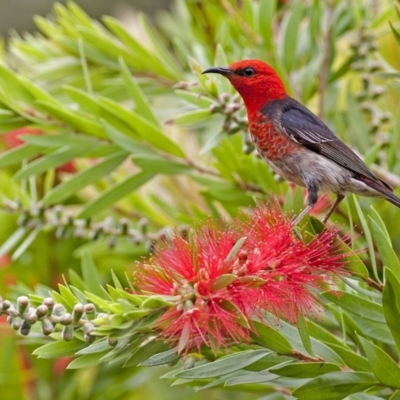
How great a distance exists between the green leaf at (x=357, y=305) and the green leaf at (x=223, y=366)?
22 centimetres

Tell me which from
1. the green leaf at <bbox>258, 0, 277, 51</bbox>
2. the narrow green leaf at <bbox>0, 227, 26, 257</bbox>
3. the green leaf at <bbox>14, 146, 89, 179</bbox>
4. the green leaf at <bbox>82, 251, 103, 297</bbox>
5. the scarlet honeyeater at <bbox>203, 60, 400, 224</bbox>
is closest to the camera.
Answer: the green leaf at <bbox>82, 251, 103, 297</bbox>

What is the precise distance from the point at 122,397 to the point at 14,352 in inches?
15.6

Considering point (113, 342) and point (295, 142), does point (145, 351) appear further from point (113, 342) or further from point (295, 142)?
point (295, 142)

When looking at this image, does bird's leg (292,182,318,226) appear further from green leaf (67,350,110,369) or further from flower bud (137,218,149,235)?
green leaf (67,350,110,369)

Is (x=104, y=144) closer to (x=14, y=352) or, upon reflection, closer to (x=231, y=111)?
(x=231, y=111)

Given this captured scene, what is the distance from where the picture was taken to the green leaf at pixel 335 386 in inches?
61.7

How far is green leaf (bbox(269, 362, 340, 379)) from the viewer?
1562 millimetres

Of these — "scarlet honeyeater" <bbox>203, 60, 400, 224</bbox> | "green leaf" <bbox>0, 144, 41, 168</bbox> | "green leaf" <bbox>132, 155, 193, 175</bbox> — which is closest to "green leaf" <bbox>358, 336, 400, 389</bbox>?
"scarlet honeyeater" <bbox>203, 60, 400, 224</bbox>

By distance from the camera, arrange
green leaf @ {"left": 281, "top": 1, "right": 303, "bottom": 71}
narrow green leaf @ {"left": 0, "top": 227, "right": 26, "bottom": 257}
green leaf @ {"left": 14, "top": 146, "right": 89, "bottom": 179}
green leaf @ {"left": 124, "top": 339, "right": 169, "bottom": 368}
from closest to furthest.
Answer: green leaf @ {"left": 124, "top": 339, "right": 169, "bottom": 368}, green leaf @ {"left": 14, "top": 146, "right": 89, "bottom": 179}, narrow green leaf @ {"left": 0, "top": 227, "right": 26, "bottom": 257}, green leaf @ {"left": 281, "top": 1, "right": 303, "bottom": 71}

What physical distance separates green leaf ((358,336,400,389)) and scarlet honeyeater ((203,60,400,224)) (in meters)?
0.59

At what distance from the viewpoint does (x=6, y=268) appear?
288 centimetres

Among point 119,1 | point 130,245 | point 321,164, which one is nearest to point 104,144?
point 130,245

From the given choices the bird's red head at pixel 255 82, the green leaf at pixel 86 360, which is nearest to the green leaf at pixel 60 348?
the green leaf at pixel 86 360

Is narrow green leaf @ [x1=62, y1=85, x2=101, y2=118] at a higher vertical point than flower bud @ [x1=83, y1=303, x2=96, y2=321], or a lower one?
higher
